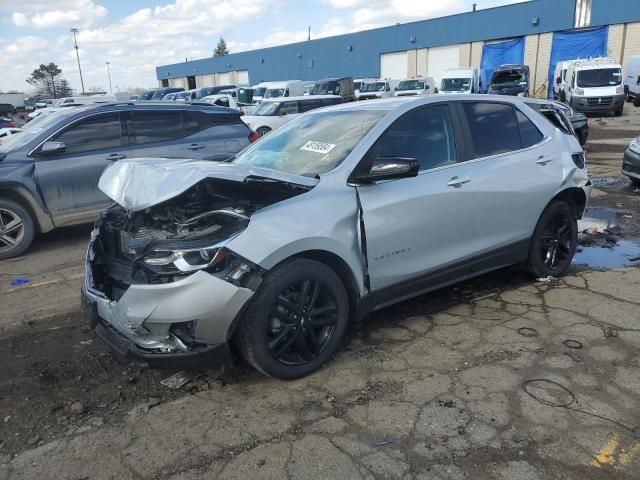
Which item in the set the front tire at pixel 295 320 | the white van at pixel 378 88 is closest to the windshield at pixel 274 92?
the white van at pixel 378 88

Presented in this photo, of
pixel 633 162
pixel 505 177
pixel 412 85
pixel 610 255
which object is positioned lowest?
pixel 610 255

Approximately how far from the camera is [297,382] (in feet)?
10.9

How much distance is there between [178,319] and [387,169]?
1.58 m

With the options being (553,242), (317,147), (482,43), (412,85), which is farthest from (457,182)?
(482,43)

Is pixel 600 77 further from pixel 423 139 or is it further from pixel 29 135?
pixel 29 135

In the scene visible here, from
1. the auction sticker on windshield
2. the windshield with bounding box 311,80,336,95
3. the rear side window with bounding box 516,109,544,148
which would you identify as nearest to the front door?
the auction sticker on windshield

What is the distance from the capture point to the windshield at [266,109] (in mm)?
16609

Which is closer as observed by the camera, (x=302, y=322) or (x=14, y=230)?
(x=302, y=322)

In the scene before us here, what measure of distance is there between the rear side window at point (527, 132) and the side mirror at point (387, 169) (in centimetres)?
163

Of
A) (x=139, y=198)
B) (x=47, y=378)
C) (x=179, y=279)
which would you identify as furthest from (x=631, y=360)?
(x=47, y=378)

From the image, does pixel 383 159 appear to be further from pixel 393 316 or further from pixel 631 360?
pixel 631 360

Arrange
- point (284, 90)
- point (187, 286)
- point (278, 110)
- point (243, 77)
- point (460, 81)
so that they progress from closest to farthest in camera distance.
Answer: point (187, 286) → point (278, 110) → point (284, 90) → point (460, 81) → point (243, 77)

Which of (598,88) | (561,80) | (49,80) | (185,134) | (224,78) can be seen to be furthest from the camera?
(49,80)

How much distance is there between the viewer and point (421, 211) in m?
3.72
